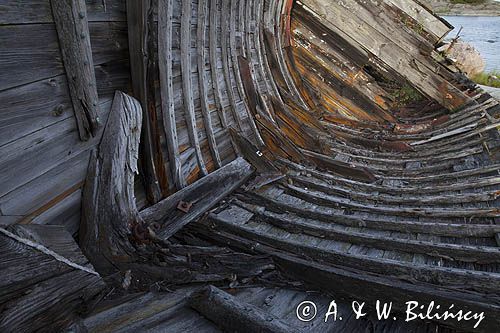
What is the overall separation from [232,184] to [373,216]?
1231mm

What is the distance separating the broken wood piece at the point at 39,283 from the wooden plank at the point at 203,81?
6.38ft

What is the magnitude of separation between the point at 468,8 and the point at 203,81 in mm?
32471

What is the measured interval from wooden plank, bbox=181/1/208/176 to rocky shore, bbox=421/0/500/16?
30005mm

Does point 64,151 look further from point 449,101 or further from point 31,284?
point 449,101

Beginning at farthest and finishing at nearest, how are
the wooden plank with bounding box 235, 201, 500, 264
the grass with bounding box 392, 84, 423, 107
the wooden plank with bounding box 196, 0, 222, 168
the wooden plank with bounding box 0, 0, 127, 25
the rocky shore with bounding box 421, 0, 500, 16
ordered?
the rocky shore with bounding box 421, 0, 500, 16 < the grass with bounding box 392, 84, 423, 107 < the wooden plank with bounding box 196, 0, 222, 168 < the wooden plank with bounding box 235, 201, 500, 264 < the wooden plank with bounding box 0, 0, 127, 25

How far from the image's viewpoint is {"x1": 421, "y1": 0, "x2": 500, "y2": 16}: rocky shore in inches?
1129

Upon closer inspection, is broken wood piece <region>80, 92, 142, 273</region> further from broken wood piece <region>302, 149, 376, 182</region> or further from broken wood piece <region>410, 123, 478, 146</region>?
broken wood piece <region>410, 123, 478, 146</region>

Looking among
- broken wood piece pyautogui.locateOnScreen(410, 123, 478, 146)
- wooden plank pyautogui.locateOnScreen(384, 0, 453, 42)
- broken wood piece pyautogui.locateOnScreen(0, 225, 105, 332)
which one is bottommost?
broken wood piece pyautogui.locateOnScreen(0, 225, 105, 332)

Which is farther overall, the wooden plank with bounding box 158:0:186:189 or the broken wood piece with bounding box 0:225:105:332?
the wooden plank with bounding box 158:0:186:189

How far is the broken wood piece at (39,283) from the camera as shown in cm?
148

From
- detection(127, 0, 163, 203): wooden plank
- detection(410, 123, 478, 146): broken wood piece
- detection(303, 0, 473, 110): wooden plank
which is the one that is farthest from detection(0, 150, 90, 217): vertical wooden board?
detection(303, 0, 473, 110): wooden plank

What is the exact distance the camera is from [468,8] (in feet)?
96.0

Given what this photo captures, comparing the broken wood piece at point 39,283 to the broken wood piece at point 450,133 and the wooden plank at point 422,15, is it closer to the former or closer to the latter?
the broken wood piece at point 450,133

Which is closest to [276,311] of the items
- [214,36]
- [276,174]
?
[276,174]
